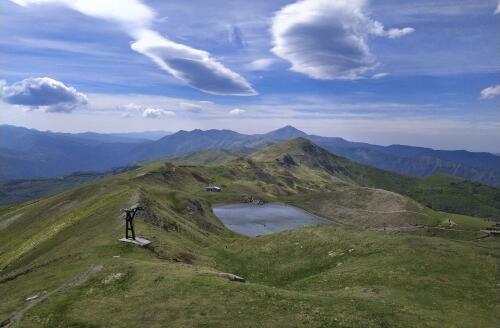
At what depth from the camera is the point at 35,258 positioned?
7712 centimetres

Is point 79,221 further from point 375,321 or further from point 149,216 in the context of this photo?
point 375,321

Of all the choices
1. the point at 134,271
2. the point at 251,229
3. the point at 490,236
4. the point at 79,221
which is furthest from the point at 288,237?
the point at 490,236

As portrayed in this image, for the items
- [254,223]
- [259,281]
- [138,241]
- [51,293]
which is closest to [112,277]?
[51,293]

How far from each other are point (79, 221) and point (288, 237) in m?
49.4

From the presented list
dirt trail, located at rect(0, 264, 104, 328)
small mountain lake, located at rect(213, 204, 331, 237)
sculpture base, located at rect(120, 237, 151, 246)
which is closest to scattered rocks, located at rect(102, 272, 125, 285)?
dirt trail, located at rect(0, 264, 104, 328)

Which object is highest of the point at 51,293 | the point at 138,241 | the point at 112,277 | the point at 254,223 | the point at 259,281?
the point at 138,241

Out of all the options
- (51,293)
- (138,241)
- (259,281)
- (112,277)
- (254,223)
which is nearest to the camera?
(51,293)

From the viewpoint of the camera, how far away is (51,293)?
1865 inches

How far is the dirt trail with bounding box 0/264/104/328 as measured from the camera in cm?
4136

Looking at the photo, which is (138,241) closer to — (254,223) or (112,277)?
(112,277)

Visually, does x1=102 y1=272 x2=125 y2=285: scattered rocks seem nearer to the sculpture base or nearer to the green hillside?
the green hillside

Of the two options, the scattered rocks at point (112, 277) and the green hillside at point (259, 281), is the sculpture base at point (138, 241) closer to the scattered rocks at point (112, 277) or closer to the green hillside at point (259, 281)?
the green hillside at point (259, 281)

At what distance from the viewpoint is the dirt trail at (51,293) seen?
41362 millimetres

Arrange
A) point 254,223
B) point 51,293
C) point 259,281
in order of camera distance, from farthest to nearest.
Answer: point 254,223 < point 259,281 < point 51,293
